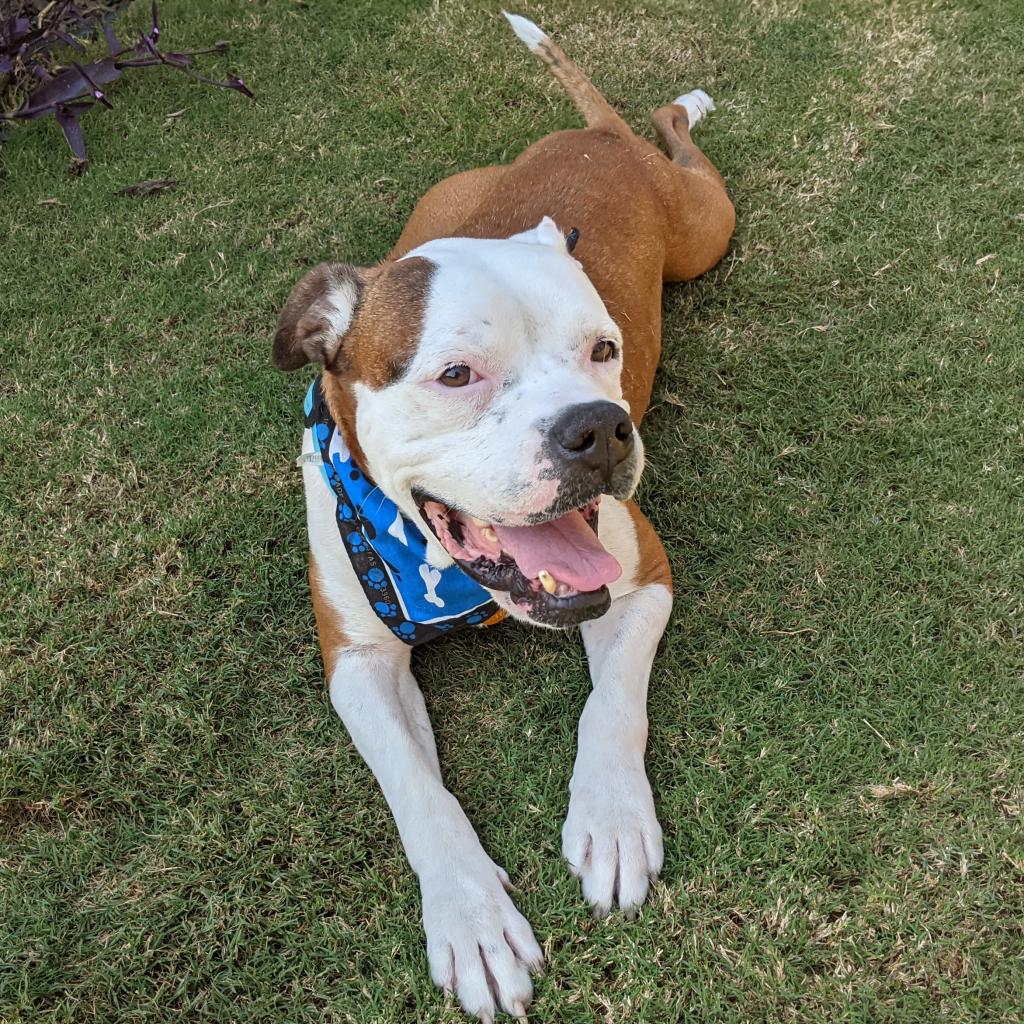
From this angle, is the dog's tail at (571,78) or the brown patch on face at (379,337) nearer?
the brown patch on face at (379,337)

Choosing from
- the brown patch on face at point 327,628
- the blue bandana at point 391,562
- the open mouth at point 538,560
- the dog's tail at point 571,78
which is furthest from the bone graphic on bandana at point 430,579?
the dog's tail at point 571,78

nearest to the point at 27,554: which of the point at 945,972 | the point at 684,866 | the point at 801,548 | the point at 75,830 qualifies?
the point at 75,830

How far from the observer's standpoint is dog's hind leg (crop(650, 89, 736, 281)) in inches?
177

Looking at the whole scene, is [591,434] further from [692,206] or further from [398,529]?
[692,206]

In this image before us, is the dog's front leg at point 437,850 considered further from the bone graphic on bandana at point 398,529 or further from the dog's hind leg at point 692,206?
the dog's hind leg at point 692,206

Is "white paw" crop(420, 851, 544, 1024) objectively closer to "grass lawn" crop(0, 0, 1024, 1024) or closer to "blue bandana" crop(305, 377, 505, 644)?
"grass lawn" crop(0, 0, 1024, 1024)

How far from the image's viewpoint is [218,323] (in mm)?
4738

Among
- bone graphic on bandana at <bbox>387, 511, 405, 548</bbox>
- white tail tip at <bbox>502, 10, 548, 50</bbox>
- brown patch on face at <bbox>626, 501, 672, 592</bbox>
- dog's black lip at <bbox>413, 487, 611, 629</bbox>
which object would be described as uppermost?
white tail tip at <bbox>502, 10, 548, 50</bbox>

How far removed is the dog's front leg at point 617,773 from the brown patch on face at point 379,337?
3.51ft

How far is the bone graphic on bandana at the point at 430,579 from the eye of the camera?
308 centimetres

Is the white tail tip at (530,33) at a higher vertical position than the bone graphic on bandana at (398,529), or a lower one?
higher

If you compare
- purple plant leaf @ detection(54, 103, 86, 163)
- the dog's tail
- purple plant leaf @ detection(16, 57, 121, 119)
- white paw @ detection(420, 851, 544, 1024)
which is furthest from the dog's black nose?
purple plant leaf @ detection(16, 57, 121, 119)

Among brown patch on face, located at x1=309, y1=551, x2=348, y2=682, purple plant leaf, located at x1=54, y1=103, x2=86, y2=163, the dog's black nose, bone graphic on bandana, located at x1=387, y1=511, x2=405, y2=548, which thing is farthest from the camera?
purple plant leaf, located at x1=54, y1=103, x2=86, y2=163

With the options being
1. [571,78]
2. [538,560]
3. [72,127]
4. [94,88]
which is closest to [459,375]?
[538,560]
